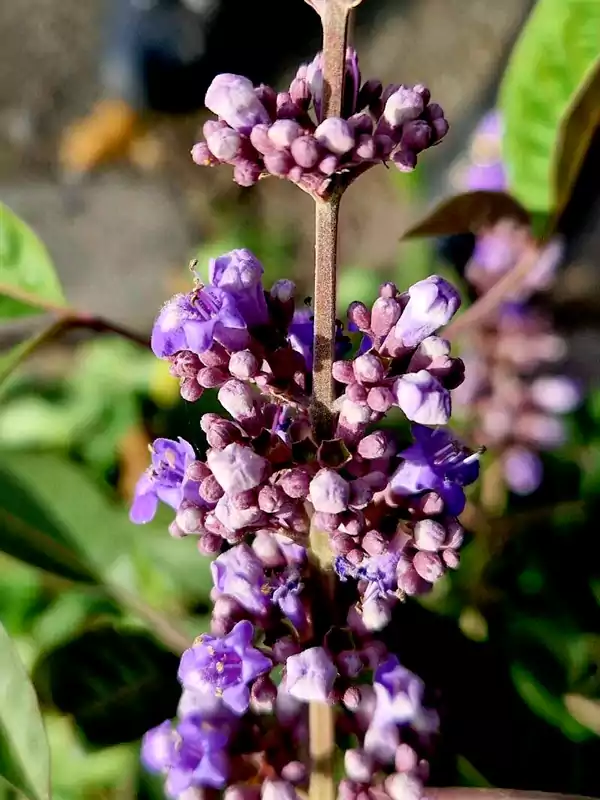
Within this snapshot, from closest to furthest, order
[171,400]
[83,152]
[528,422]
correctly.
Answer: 1. [528,422]
2. [171,400]
3. [83,152]

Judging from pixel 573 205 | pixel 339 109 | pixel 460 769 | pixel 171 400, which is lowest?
pixel 171 400

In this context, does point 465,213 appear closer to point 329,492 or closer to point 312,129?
point 312,129

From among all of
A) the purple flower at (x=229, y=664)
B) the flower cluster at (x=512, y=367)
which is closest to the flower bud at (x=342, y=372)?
the purple flower at (x=229, y=664)

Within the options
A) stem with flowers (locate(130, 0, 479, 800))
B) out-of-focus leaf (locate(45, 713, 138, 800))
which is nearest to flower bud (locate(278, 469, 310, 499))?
stem with flowers (locate(130, 0, 479, 800))

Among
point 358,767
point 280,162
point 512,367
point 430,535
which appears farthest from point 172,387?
point 280,162

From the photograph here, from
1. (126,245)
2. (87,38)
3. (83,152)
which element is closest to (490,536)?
(126,245)

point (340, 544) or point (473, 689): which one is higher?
point (340, 544)

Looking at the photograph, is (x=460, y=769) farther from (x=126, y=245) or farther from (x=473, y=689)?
(x=126, y=245)
